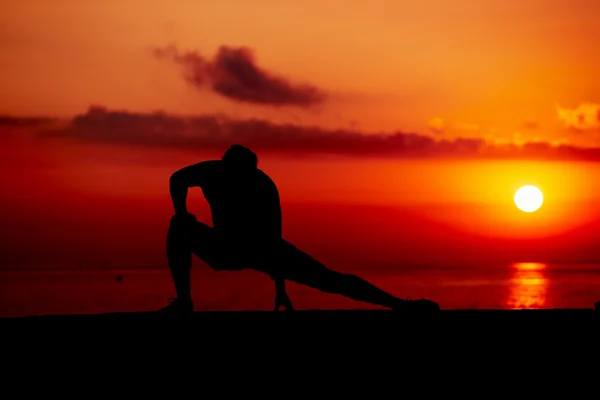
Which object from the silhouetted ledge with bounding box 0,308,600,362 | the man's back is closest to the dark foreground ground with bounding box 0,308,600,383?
the silhouetted ledge with bounding box 0,308,600,362

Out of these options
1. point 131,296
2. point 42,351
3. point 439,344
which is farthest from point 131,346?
point 131,296

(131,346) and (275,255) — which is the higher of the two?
(275,255)

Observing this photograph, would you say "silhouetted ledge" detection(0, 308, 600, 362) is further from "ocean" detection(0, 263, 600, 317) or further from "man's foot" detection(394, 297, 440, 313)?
"ocean" detection(0, 263, 600, 317)

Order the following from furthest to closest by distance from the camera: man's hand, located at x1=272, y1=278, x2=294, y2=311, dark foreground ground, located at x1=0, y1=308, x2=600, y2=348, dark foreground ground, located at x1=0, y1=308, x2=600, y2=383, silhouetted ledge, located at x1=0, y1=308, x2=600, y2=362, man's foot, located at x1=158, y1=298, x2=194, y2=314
A: man's hand, located at x1=272, y1=278, x2=294, y2=311 < man's foot, located at x1=158, y1=298, x2=194, y2=314 < dark foreground ground, located at x1=0, y1=308, x2=600, y2=348 < silhouetted ledge, located at x1=0, y1=308, x2=600, y2=362 < dark foreground ground, located at x1=0, y1=308, x2=600, y2=383

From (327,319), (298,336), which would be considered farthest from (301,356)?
(327,319)

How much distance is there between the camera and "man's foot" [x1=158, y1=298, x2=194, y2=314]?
6945mm

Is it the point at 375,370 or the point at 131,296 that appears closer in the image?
the point at 375,370

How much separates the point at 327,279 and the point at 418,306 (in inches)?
32.3

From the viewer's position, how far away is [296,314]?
721 cm

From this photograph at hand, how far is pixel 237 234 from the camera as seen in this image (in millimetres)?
7141

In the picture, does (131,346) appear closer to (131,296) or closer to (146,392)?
(146,392)

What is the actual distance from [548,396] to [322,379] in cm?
146

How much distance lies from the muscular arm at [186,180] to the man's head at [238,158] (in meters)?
0.10

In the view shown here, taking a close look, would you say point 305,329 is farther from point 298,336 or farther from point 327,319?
point 327,319
